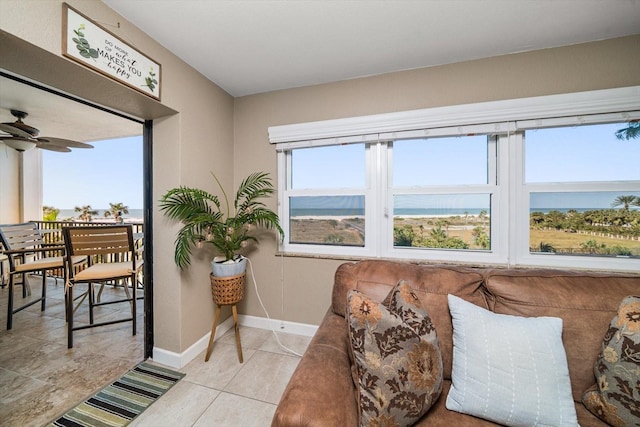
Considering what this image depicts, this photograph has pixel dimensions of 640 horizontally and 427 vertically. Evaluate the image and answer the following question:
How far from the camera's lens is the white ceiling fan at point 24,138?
6.79 ft

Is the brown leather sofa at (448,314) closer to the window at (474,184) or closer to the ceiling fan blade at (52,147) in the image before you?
the window at (474,184)

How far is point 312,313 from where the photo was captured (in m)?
2.21

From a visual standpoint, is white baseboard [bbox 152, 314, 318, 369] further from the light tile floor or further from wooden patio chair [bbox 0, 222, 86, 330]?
wooden patio chair [bbox 0, 222, 86, 330]

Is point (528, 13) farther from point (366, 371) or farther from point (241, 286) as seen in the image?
point (241, 286)

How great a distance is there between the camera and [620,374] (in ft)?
2.65

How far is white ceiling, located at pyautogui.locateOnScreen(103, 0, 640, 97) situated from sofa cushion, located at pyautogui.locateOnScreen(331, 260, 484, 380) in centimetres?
154

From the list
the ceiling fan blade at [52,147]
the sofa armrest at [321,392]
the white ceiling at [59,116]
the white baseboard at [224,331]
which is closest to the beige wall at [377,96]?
the white baseboard at [224,331]

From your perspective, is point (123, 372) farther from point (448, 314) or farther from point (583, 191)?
point (583, 191)

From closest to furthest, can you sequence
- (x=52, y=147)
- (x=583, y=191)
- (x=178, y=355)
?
1. (x=583, y=191)
2. (x=178, y=355)
3. (x=52, y=147)

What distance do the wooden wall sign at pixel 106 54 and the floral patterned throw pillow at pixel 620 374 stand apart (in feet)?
8.87

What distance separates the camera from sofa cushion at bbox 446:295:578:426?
0.81m

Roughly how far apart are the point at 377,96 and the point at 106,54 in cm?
189

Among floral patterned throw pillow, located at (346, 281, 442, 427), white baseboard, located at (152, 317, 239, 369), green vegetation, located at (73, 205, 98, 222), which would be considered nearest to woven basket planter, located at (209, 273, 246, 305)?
white baseboard, located at (152, 317, 239, 369)

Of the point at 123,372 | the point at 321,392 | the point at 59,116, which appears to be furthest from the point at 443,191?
the point at 59,116
